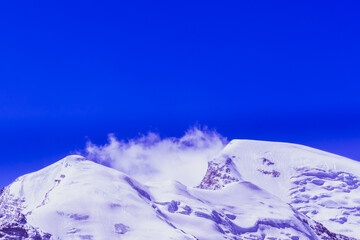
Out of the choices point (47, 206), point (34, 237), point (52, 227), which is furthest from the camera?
point (47, 206)

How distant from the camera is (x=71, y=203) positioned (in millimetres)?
199625

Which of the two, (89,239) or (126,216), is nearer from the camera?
(89,239)

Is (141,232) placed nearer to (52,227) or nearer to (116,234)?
(116,234)

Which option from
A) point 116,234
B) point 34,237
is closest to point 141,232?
point 116,234

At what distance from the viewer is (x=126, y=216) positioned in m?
199

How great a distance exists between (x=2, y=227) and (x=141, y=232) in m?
41.1

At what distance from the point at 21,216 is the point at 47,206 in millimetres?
19536

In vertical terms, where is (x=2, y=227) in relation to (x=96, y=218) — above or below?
below

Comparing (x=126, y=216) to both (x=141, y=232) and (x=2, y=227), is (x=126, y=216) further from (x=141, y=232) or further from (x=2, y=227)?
(x=2, y=227)

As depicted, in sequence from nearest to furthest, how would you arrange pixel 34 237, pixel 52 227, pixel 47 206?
1. pixel 34 237
2. pixel 52 227
3. pixel 47 206

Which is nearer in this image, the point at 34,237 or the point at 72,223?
the point at 34,237

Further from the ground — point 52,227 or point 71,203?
point 71,203

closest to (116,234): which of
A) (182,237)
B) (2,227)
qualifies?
(182,237)

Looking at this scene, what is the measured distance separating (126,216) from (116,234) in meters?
13.8
